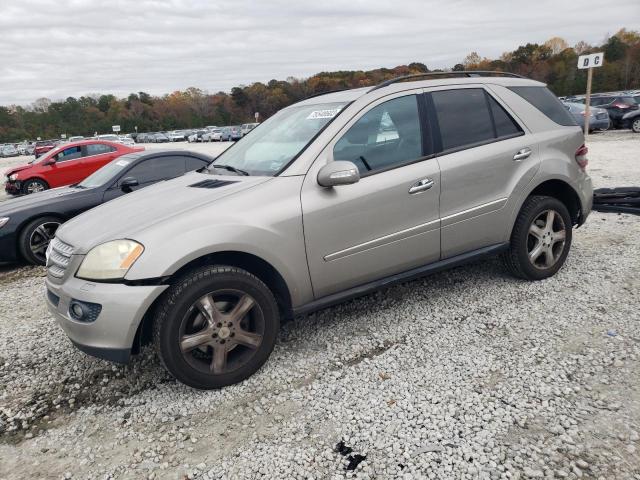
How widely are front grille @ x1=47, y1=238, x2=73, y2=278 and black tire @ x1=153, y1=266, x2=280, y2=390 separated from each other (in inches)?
28.0

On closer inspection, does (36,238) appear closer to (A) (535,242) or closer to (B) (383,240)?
(B) (383,240)

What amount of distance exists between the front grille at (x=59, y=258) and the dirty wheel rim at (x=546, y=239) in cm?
357

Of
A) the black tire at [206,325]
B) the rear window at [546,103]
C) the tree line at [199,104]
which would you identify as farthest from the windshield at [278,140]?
the tree line at [199,104]

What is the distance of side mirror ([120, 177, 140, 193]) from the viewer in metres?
6.03

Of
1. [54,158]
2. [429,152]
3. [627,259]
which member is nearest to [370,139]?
[429,152]

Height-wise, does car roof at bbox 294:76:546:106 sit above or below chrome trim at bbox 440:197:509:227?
above

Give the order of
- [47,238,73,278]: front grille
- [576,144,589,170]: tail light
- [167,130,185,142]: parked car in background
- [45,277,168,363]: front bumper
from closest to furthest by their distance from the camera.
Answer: [45,277,168,363]: front bumper, [47,238,73,278]: front grille, [576,144,589,170]: tail light, [167,130,185,142]: parked car in background

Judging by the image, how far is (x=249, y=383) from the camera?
3016 mm

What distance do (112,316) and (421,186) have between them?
7.26 feet

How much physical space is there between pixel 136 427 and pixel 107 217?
1.38m

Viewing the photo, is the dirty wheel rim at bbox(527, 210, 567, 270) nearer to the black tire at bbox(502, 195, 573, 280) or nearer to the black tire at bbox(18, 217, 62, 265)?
the black tire at bbox(502, 195, 573, 280)

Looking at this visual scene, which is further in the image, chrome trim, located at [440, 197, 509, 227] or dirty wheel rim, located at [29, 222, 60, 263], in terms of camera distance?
dirty wheel rim, located at [29, 222, 60, 263]

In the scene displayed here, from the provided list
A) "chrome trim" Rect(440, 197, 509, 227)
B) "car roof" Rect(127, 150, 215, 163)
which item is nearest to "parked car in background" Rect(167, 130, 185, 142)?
"car roof" Rect(127, 150, 215, 163)

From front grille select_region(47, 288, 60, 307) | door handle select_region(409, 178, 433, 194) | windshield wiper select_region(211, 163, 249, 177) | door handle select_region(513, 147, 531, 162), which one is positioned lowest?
front grille select_region(47, 288, 60, 307)
